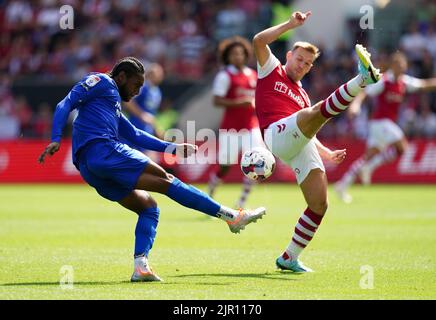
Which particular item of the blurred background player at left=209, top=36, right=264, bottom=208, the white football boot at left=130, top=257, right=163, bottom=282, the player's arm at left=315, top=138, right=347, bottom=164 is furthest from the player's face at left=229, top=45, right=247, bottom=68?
the white football boot at left=130, top=257, right=163, bottom=282

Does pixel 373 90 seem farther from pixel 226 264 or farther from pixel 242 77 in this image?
pixel 226 264

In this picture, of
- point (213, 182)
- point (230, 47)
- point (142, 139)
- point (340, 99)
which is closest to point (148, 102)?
point (213, 182)

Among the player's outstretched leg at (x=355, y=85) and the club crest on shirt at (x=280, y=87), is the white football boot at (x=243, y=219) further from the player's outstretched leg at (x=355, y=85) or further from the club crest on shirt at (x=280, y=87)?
the club crest on shirt at (x=280, y=87)

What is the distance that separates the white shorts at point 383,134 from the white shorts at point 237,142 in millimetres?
4088

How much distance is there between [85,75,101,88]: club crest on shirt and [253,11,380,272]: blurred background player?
197cm

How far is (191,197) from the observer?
8734 mm

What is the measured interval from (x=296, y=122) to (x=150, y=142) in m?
1.57

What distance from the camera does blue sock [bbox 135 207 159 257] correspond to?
8.96 m

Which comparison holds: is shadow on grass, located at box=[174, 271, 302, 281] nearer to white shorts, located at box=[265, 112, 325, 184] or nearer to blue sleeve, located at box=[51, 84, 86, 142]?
white shorts, located at box=[265, 112, 325, 184]

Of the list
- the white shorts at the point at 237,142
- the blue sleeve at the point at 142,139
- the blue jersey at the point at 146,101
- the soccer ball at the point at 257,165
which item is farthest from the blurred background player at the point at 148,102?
the blue sleeve at the point at 142,139

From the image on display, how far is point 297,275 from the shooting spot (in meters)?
9.46

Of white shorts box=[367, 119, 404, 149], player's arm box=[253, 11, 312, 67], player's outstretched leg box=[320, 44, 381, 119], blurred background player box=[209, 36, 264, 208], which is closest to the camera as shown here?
player's outstretched leg box=[320, 44, 381, 119]
